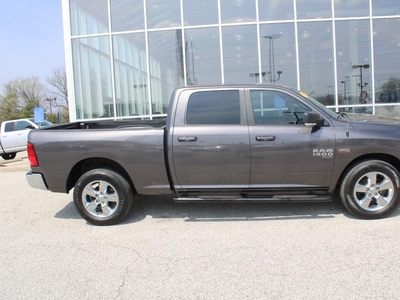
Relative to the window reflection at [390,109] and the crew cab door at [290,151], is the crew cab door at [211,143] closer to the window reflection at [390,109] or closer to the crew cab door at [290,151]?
the crew cab door at [290,151]

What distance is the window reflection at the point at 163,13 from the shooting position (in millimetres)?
12234

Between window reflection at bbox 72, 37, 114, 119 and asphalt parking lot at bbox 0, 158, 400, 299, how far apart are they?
303 inches

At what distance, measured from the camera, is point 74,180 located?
4.98m

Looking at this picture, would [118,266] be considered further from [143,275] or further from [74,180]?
[74,180]

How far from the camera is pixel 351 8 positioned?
11773mm

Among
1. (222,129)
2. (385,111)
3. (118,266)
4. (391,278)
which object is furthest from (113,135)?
(385,111)

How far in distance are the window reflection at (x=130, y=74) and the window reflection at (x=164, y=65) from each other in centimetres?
33

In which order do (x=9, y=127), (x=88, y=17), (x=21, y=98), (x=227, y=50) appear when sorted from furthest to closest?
1. (x=21, y=98)
2. (x=9, y=127)
3. (x=88, y=17)
4. (x=227, y=50)

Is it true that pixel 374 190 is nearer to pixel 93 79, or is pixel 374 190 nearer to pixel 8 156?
pixel 93 79

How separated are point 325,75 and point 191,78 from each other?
15.9 feet

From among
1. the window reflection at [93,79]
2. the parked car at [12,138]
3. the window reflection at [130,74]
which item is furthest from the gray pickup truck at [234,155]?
the parked car at [12,138]

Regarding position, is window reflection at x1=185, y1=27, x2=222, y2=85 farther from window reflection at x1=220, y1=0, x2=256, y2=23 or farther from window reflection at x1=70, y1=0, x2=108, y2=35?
window reflection at x1=70, y1=0, x2=108, y2=35

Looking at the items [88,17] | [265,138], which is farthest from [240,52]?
[265,138]

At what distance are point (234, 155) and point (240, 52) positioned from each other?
8.51 meters
